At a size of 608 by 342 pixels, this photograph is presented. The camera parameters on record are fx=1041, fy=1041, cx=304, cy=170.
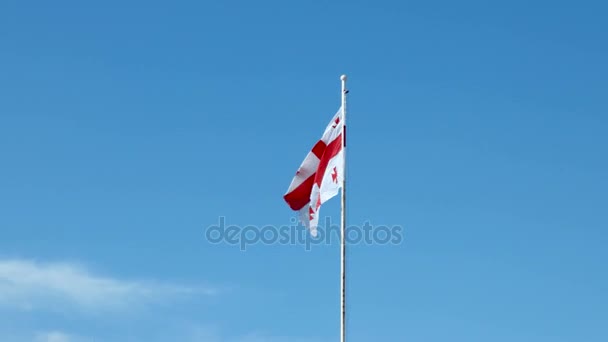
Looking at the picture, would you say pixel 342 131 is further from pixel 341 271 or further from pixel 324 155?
pixel 341 271

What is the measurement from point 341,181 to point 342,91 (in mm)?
4011

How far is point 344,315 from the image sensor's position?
41531 mm

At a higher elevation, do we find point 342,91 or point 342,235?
point 342,91

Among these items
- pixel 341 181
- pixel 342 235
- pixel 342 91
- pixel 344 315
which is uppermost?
pixel 342 91

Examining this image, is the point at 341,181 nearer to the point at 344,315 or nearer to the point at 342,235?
the point at 342,235

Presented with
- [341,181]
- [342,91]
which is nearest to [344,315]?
[341,181]

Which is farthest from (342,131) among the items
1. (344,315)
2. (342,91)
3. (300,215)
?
(344,315)

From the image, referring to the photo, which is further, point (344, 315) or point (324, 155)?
point (324, 155)

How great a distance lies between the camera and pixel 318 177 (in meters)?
46.4

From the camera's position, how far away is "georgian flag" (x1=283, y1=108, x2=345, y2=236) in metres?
45.2

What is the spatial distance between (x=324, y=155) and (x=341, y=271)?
639cm

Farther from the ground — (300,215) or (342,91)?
(342,91)

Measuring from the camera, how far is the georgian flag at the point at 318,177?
45250 mm

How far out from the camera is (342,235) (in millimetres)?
42250
